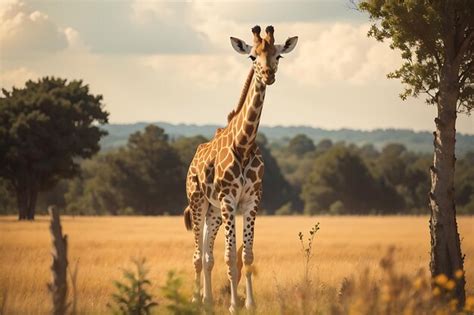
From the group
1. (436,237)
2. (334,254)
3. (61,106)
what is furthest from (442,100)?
(61,106)

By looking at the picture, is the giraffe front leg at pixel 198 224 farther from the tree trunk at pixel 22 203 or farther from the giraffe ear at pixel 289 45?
the tree trunk at pixel 22 203

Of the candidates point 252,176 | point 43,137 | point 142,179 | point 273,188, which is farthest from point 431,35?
point 273,188

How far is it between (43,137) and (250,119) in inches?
1890

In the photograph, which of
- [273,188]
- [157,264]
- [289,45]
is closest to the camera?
[289,45]

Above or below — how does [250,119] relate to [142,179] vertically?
below

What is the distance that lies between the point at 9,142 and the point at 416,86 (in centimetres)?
4713

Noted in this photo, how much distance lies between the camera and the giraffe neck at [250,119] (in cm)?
1505

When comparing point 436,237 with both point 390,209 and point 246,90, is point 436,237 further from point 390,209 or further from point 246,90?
point 390,209

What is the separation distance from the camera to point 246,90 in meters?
15.6

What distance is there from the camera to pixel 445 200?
53.9 ft

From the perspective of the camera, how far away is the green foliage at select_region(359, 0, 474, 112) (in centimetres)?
1662

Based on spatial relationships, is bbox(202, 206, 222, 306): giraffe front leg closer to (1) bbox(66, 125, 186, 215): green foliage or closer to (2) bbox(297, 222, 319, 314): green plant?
(2) bbox(297, 222, 319, 314): green plant

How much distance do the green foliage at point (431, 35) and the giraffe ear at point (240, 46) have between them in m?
3.68

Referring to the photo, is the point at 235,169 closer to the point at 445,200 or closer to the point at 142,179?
the point at 445,200
